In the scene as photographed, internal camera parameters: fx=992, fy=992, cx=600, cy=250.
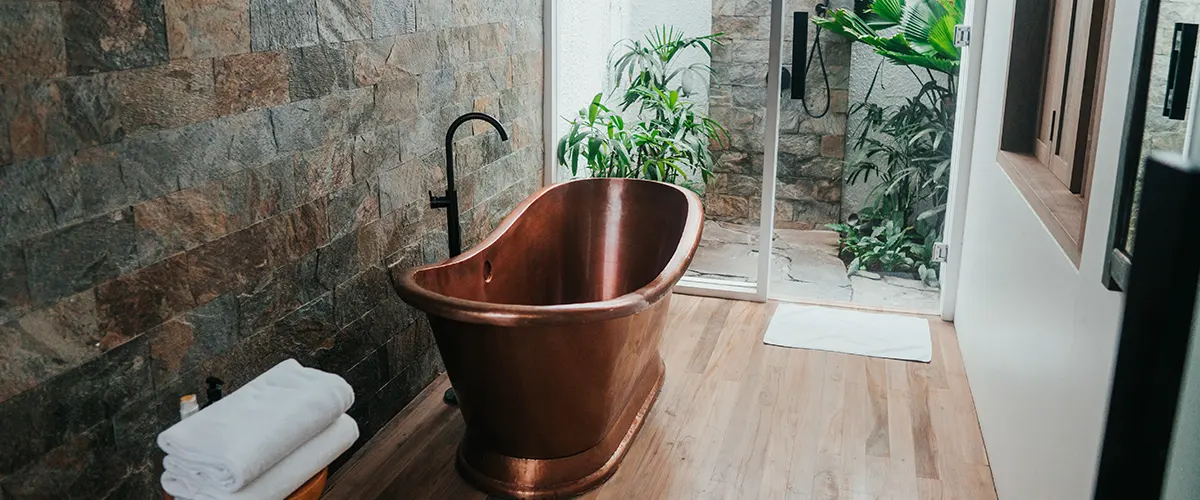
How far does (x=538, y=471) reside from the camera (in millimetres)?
2816

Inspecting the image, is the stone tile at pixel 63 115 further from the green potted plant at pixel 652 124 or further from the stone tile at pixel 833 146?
the stone tile at pixel 833 146

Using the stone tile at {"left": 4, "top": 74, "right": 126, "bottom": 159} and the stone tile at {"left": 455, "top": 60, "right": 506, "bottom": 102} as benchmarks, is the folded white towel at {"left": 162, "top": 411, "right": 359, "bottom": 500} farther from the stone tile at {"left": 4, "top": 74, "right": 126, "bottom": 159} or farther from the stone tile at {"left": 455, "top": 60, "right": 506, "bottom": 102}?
the stone tile at {"left": 455, "top": 60, "right": 506, "bottom": 102}

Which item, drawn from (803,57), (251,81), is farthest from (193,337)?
(803,57)

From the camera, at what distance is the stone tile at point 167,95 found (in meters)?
2.04

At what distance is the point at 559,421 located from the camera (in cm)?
275

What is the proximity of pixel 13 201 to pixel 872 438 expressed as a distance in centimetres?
250

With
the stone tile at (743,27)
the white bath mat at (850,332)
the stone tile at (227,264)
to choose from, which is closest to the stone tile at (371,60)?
the stone tile at (227,264)

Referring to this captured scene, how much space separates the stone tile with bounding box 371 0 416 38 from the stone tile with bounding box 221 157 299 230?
0.59 m

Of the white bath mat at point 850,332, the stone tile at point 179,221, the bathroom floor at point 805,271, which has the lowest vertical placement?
the white bath mat at point 850,332

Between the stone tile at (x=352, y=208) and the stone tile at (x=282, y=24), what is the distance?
0.46 m

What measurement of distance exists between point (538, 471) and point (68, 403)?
127cm

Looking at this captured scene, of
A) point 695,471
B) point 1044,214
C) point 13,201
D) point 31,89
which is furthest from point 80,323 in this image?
point 1044,214

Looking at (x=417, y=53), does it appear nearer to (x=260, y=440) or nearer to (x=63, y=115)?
(x=63, y=115)

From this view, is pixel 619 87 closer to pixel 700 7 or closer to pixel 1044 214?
pixel 700 7
